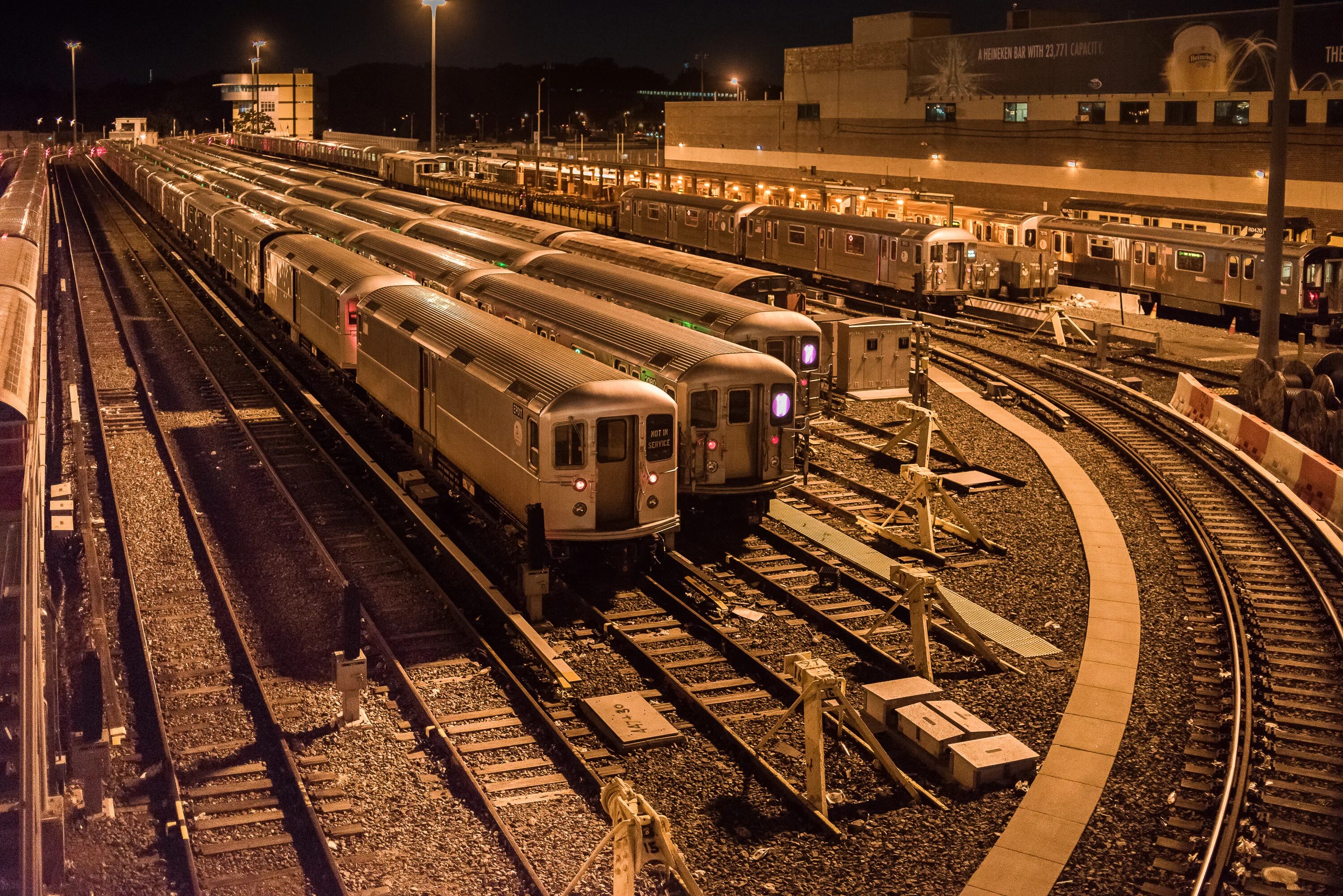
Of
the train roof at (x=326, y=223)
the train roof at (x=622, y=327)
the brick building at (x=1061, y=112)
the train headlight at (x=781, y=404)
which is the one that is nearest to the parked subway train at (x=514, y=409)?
the train roof at (x=622, y=327)

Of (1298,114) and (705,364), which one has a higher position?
(1298,114)

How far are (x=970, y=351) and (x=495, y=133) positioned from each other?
14319cm

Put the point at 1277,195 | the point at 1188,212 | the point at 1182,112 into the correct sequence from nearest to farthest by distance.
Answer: the point at 1277,195 < the point at 1188,212 < the point at 1182,112

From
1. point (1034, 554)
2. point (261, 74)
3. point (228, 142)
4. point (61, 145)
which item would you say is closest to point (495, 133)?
point (261, 74)

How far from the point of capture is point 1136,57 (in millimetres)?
51250

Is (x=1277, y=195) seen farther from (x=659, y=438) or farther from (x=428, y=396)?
(x=428, y=396)

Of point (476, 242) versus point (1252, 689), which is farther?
point (476, 242)


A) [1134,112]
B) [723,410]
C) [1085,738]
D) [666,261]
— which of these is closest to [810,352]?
[723,410]

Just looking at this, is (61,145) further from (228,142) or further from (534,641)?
(534,641)

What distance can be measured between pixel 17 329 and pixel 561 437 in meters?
5.70

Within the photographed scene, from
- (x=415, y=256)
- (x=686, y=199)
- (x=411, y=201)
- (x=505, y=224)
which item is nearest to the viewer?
(x=415, y=256)

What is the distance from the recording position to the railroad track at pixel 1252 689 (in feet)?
33.0

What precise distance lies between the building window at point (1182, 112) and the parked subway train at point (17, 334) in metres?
37.9

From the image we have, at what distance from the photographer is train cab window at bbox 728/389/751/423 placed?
16.7 m
